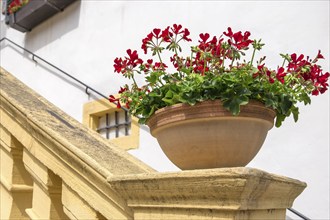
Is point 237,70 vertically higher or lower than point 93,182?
higher

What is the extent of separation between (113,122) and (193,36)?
55.0 inches

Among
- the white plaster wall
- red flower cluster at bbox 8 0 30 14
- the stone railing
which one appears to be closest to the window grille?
the white plaster wall

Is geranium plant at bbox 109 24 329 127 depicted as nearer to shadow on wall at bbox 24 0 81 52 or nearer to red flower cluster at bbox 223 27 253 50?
red flower cluster at bbox 223 27 253 50

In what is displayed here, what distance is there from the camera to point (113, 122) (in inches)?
167

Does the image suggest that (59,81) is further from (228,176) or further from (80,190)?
(228,176)

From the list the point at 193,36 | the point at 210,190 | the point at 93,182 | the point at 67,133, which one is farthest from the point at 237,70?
the point at 193,36

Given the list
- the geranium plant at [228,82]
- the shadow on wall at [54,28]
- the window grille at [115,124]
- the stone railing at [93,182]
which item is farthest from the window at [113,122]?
the geranium plant at [228,82]

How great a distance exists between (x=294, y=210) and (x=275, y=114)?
1594mm

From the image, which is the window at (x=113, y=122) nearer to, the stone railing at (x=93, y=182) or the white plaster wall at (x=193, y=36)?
the white plaster wall at (x=193, y=36)

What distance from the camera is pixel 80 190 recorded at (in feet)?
4.28

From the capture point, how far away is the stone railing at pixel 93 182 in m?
0.91

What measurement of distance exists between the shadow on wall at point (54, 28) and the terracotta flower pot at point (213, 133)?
3933 mm

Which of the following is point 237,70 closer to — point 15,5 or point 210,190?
point 210,190

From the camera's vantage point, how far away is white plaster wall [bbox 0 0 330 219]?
2621 millimetres
